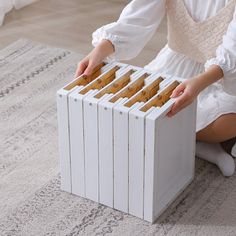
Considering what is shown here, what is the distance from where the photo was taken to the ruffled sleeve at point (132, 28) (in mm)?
2062

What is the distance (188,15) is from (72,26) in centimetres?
124

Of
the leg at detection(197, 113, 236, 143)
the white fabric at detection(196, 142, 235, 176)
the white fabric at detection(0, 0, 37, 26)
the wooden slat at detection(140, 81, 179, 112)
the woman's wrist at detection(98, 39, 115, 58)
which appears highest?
the woman's wrist at detection(98, 39, 115, 58)

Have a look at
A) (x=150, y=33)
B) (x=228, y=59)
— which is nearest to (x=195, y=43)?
(x=150, y=33)

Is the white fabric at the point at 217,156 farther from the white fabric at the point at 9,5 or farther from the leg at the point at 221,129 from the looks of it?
the white fabric at the point at 9,5

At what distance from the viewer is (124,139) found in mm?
1812

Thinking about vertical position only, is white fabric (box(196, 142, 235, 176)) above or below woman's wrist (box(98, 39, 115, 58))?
below

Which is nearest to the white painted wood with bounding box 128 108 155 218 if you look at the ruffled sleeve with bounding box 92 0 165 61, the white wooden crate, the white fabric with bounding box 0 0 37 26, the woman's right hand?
the white wooden crate

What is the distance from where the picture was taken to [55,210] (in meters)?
1.97

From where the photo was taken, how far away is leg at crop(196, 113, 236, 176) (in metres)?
2.09

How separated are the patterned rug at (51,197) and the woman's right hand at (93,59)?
0.36 metres

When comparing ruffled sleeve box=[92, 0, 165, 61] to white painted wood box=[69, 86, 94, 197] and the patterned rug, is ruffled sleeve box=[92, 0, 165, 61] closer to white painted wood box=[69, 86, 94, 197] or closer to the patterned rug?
white painted wood box=[69, 86, 94, 197]

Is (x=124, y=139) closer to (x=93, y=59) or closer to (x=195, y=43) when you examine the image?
(x=93, y=59)

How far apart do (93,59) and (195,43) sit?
362 millimetres

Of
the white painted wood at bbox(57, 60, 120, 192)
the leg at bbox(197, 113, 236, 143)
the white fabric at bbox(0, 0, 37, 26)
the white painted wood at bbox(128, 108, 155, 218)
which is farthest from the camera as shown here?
the white fabric at bbox(0, 0, 37, 26)
